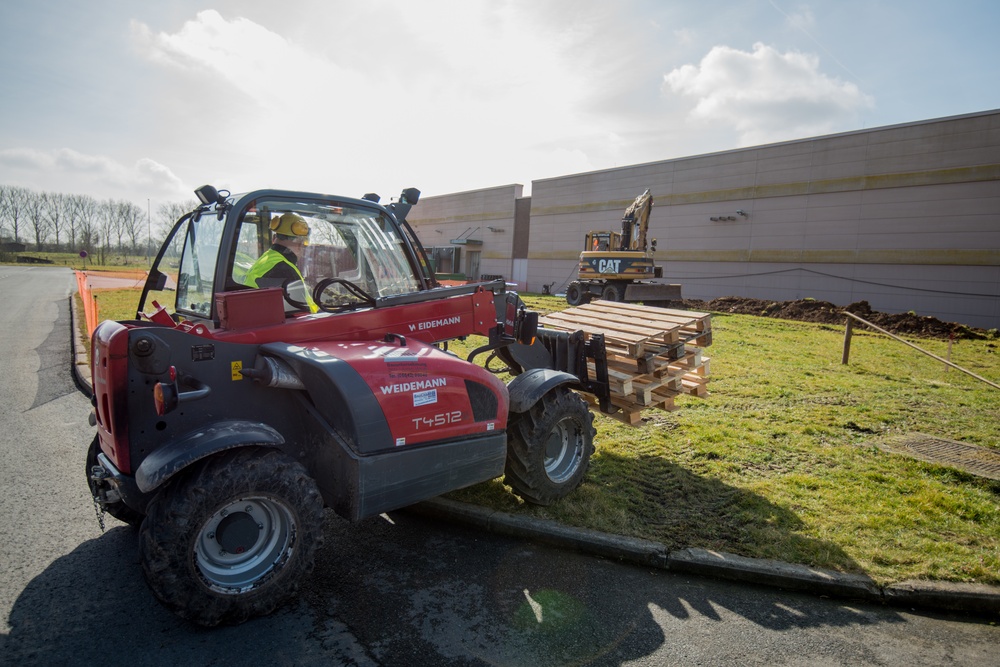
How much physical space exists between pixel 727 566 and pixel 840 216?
84.8 ft

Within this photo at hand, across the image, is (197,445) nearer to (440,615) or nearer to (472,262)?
(440,615)

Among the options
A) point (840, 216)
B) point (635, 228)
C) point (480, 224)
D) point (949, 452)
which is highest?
point (480, 224)

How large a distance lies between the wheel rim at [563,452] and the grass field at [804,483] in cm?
21

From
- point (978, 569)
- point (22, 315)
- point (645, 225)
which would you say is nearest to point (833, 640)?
point (978, 569)

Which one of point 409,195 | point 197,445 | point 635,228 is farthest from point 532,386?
point 635,228

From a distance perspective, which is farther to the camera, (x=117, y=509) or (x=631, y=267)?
(x=631, y=267)

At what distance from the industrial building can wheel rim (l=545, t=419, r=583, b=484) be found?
22836mm

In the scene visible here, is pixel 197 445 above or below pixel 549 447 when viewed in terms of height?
above

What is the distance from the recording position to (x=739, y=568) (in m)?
3.88

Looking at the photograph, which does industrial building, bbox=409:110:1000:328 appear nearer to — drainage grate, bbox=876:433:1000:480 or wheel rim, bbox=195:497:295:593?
drainage grate, bbox=876:433:1000:480

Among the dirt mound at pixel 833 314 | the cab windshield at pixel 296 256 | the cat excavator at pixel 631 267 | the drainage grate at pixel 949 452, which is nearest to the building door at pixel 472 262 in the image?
the dirt mound at pixel 833 314

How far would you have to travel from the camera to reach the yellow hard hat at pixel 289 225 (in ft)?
13.1

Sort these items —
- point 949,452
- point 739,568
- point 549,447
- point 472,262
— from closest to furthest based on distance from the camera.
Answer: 1. point 739,568
2. point 549,447
3. point 949,452
4. point 472,262

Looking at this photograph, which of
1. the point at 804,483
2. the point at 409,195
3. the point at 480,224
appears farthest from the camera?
the point at 480,224
